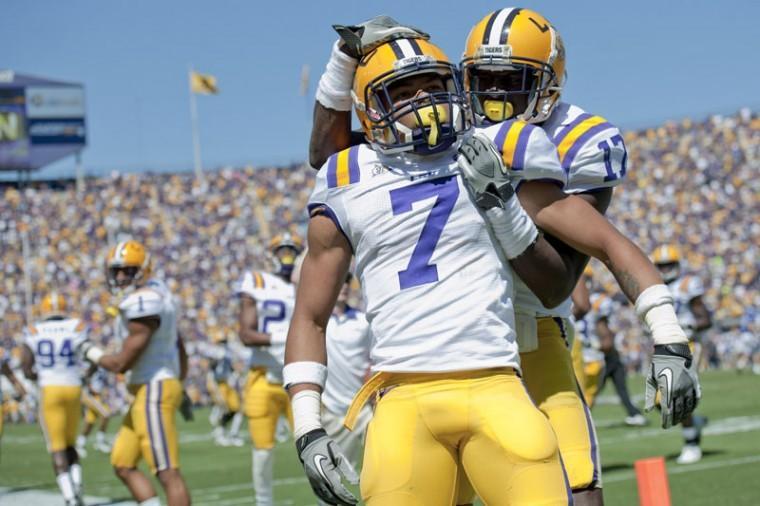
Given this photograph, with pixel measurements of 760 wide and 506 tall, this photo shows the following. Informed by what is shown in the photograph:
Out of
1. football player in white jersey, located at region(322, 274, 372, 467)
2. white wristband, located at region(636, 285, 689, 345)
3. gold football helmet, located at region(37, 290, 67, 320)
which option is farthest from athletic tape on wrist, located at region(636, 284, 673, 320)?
gold football helmet, located at region(37, 290, 67, 320)

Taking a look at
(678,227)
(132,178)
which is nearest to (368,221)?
(678,227)

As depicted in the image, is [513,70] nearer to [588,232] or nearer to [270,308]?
[588,232]

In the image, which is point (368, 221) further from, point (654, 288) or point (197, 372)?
point (197, 372)

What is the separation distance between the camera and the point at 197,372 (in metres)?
25.3

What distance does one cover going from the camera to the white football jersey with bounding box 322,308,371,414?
6953 millimetres

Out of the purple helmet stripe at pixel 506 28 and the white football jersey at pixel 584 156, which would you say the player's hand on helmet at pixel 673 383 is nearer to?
the white football jersey at pixel 584 156

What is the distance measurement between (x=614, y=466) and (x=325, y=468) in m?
6.77

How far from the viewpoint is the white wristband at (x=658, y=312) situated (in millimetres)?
3055

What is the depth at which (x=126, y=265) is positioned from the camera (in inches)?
275

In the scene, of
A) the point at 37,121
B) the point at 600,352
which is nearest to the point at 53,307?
the point at 600,352

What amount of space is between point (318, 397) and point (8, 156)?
36195 millimetres

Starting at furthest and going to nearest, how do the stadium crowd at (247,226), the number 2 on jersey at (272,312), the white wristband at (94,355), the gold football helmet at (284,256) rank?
the stadium crowd at (247,226) → the gold football helmet at (284,256) → the number 2 on jersey at (272,312) → the white wristband at (94,355)

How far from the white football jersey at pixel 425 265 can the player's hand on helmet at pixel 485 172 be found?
0.25 ft

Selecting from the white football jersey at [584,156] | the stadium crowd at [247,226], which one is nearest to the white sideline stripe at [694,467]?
the white football jersey at [584,156]
